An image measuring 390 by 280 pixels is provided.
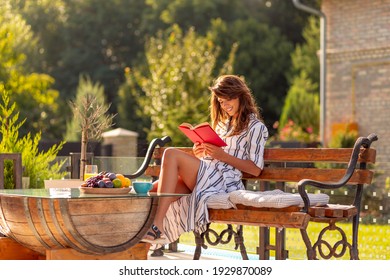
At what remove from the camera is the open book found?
6.78m

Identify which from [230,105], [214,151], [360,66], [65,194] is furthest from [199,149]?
[360,66]

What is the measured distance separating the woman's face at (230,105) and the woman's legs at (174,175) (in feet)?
1.65

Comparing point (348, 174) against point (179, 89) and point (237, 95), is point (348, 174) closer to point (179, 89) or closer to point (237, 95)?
point (237, 95)

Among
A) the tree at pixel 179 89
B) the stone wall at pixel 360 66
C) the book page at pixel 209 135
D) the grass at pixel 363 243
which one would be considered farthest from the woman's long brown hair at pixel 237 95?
the tree at pixel 179 89

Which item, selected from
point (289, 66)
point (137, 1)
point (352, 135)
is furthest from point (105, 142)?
point (137, 1)

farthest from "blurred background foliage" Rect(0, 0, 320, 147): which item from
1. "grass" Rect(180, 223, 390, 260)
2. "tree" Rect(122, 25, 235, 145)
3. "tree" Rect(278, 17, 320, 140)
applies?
"grass" Rect(180, 223, 390, 260)

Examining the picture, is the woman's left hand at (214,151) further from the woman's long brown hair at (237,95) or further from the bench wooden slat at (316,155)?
the bench wooden slat at (316,155)

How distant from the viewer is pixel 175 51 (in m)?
23.8

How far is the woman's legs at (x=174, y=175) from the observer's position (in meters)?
6.70

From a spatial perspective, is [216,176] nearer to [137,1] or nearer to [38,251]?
[38,251]

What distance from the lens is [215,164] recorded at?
709cm

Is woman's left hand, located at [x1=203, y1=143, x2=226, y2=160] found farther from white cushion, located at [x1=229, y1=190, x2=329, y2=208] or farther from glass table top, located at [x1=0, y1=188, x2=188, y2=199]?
glass table top, located at [x1=0, y1=188, x2=188, y2=199]

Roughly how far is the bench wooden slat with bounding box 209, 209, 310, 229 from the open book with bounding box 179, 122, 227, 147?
1.73 ft

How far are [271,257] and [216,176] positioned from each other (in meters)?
1.54
